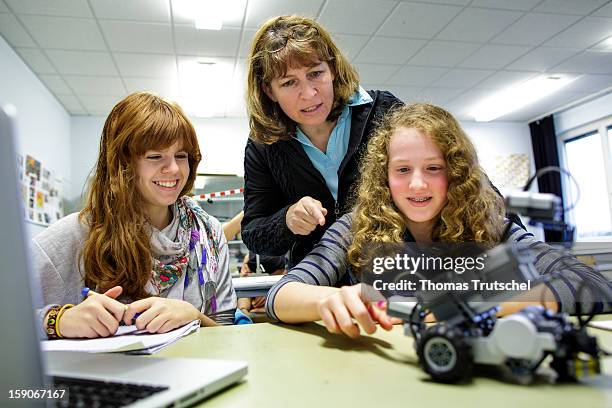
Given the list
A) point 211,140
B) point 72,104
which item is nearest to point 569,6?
point 211,140

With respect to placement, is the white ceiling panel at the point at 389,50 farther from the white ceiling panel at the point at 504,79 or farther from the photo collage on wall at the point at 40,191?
the photo collage on wall at the point at 40,191

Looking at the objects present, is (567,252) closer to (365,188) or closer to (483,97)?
(365,188)

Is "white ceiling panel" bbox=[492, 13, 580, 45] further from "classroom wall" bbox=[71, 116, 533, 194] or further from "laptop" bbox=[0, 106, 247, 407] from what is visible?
"laptop" bbox=[0, 106, 247, 407]

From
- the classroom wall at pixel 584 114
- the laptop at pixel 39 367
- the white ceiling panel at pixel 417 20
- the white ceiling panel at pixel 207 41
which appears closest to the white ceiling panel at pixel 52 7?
the white ceiling panel at pixel 207 41

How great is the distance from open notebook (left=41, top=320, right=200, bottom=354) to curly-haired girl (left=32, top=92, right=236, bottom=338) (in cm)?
18

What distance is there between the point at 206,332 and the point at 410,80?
411 cm

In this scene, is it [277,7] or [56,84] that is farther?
[56,84]

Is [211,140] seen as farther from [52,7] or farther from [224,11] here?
[52,7]

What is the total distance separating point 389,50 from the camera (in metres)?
3.71

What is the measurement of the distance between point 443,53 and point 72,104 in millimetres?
3764

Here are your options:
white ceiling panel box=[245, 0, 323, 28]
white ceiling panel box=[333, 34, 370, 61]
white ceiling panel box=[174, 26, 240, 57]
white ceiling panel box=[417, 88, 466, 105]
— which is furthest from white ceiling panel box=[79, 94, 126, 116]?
white ceiling panel box=[417, 88, 466, 105]

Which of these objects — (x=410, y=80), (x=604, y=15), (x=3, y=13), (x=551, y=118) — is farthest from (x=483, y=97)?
(x=3, y=13)

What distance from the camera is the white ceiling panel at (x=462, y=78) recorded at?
4181 millimetres

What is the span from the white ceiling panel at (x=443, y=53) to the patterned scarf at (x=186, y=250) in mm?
2978
